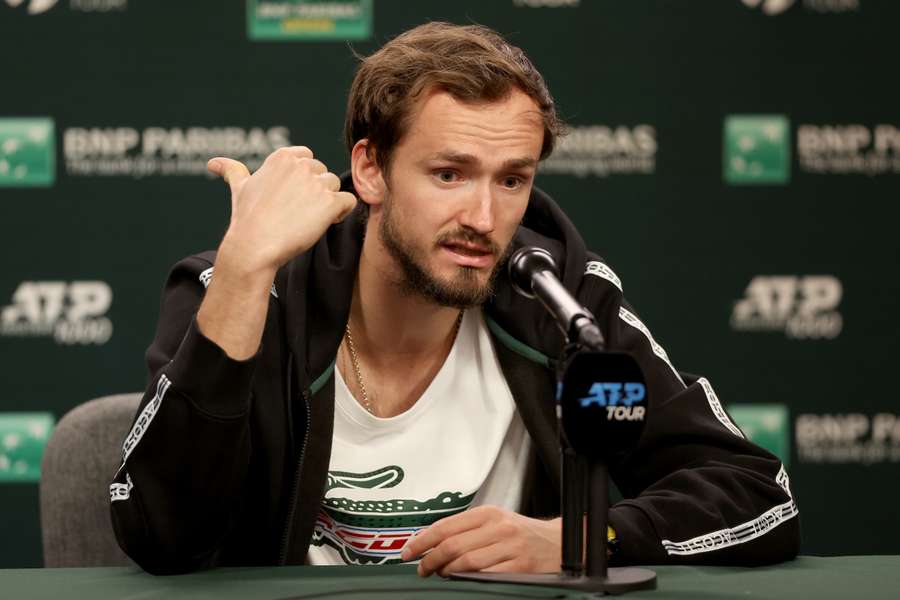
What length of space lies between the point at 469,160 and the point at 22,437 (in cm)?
173

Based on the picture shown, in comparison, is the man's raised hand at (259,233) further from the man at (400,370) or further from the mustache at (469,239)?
the mustache at (469,239)

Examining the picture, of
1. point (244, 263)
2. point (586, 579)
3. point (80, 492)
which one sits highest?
point (244, 263)

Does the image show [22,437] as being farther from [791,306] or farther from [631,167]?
[791,306]

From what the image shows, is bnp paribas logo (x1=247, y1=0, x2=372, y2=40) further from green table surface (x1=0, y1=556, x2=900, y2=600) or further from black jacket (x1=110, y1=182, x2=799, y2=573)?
green table surface (x1=0, y1=556, x2=900, y2=600)

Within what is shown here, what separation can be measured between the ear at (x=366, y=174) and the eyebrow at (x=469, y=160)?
211mm

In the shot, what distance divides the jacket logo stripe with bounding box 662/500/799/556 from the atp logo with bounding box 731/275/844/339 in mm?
1566

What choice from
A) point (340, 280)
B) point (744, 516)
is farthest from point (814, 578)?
point (340, 280)

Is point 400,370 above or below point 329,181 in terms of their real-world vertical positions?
below

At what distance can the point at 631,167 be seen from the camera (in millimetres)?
3262

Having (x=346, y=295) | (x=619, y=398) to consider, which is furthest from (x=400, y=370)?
(x=619, y=398)

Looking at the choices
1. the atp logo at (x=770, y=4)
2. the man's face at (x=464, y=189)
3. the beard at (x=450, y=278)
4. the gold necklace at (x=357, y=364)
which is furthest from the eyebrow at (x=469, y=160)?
the atp logo at (x=770, y=4)

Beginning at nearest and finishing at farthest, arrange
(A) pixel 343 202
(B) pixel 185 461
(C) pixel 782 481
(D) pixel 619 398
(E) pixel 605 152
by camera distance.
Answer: (D) pixel 619 398, (B) pixel 185 461, (A) pixel 343 202, (C) pixel 782 481, (E) pixel 605 152

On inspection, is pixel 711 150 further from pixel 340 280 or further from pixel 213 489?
pixel 213 489

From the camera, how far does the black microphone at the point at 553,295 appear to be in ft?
4.00
